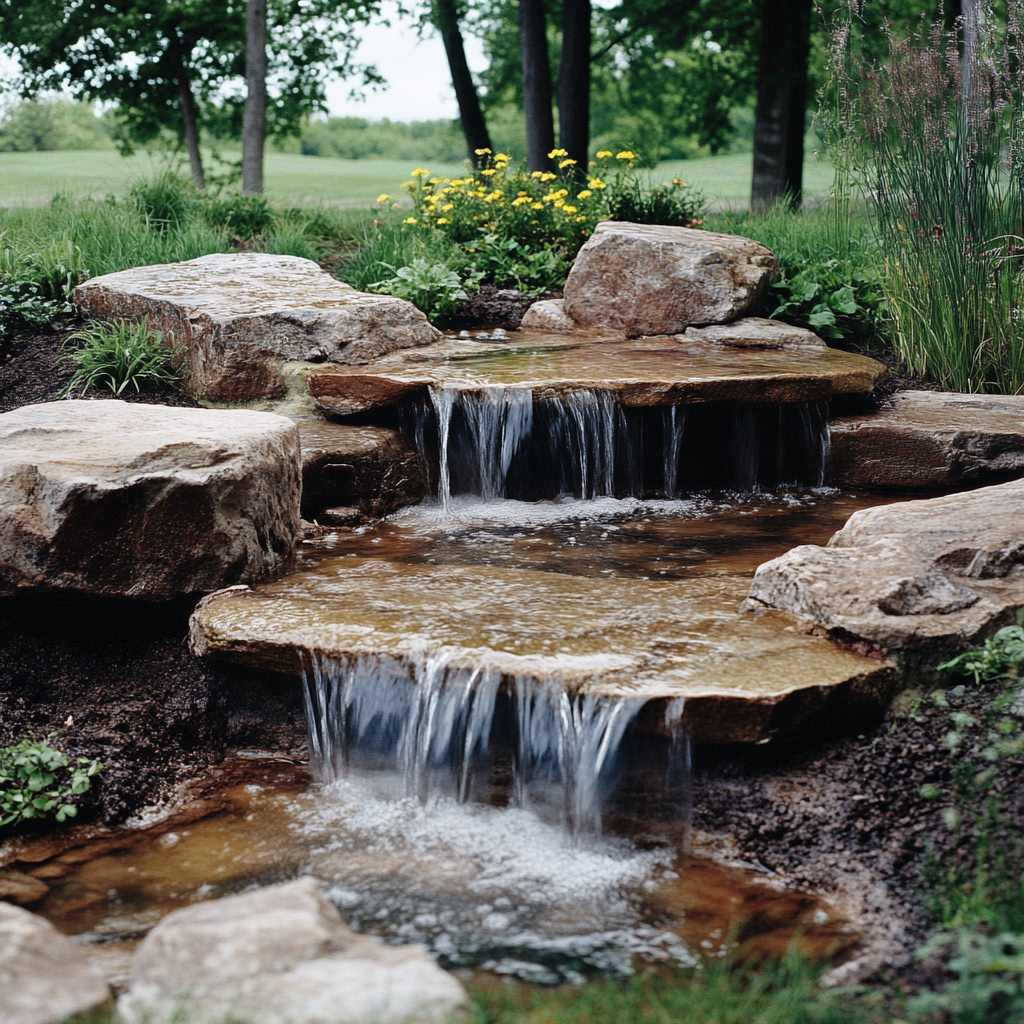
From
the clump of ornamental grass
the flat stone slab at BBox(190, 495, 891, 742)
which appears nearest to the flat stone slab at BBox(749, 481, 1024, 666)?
the flat stone slab at BBox(190, 495, 891, 742)

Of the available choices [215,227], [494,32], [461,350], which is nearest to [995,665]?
[461,350]

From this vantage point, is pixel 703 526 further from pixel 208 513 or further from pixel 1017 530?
pixel 208 513

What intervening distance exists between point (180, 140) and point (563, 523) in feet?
53.9

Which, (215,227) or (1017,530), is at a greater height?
(215,227)

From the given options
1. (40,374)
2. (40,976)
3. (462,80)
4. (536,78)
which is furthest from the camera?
(462,80)

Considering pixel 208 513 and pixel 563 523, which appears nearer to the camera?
pixel 208 513

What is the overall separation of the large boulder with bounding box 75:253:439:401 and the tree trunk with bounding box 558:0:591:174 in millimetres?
7863

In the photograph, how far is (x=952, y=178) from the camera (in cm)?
695

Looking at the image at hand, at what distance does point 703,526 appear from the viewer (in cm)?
622

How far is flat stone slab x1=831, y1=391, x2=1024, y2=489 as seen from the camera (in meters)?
6.79

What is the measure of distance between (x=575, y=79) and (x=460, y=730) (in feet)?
42.7

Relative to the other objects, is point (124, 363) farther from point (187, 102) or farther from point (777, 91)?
point (187, 102)

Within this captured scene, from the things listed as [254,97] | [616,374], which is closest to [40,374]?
[616,374]

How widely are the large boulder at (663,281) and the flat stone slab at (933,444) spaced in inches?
63.2
